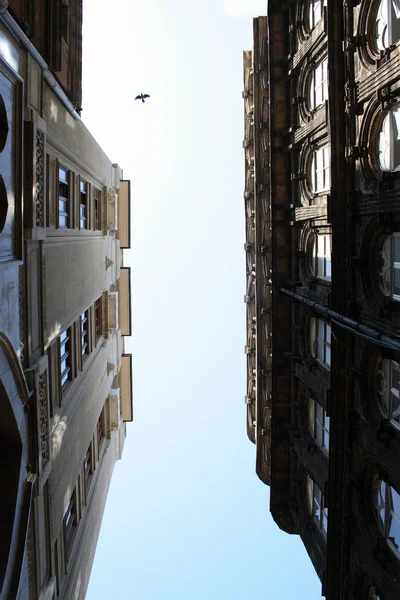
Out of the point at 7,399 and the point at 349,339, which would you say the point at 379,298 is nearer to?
the point at 349,339

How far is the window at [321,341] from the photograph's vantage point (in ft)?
57.9

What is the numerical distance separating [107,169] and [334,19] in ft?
68.7

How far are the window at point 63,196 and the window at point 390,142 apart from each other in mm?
14033

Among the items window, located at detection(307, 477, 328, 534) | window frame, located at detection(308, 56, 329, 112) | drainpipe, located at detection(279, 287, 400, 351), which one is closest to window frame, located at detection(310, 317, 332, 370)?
drainpipe, located at detection(279, 287, 400, 351)

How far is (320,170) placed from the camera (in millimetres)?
18125

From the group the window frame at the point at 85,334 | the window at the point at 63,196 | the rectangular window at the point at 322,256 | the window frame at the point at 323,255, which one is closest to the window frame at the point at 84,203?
the window at the point at 63,196

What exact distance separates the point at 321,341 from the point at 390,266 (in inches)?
245

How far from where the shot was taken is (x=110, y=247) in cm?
3278

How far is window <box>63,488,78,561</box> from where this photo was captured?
20.3m

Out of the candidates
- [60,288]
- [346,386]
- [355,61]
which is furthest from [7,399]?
[355,61]

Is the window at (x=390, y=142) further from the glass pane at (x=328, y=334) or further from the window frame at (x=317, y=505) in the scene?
the window frame at (x=317, y=505)

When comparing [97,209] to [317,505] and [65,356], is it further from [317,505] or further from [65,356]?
[317,505]

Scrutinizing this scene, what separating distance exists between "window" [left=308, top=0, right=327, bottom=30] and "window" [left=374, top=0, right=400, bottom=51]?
214 inches

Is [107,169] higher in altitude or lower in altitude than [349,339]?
higher
